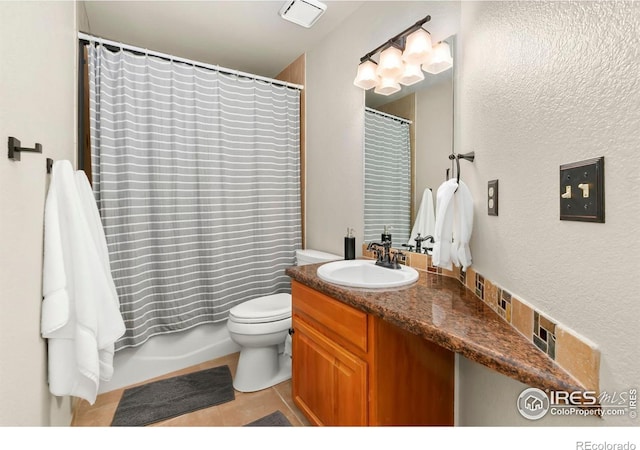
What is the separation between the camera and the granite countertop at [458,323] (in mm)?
618

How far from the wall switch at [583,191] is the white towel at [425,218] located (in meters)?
0.90

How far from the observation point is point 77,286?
1105 mm

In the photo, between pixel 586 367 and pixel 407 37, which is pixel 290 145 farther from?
pixel 586 367

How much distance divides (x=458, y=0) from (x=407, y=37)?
0.90 feet

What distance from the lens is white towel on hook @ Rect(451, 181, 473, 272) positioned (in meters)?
1.10

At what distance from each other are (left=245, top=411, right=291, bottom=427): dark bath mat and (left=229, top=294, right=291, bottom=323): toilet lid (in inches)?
20.3

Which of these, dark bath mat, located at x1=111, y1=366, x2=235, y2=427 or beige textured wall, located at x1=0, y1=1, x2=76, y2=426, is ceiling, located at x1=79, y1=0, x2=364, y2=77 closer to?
beige textured wall, located at x1=0, y1=1, x2=76, y2=426

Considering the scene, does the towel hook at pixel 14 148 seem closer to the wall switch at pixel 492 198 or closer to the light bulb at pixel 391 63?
the wall switch at pixel 492 198

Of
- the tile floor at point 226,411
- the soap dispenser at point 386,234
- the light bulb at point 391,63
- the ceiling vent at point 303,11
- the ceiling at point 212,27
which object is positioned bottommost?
the tile floor at point 226,411

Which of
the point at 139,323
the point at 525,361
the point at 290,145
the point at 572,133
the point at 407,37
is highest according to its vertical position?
the point at 407,37

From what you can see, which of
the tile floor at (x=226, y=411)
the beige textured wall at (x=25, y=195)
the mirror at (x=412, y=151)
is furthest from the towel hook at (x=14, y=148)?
the mirror at (x=412, y=151)

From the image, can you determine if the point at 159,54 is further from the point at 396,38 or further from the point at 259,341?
the point at 259,341

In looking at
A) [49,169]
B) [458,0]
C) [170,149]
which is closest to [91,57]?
[170,149]

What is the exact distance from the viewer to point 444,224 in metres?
1.15
